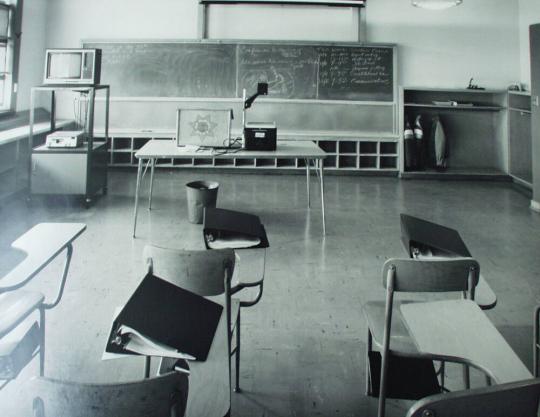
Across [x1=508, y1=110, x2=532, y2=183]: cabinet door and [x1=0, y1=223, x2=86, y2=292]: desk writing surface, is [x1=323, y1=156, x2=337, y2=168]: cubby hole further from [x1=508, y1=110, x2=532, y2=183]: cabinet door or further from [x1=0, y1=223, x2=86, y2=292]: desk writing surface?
[x1=0, y1=223, x2=86, y2=292]: desk writing surface

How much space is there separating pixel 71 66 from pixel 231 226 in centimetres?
371

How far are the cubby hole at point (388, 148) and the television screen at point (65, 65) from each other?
3916mm

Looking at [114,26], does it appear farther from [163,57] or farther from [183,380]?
[183,380]

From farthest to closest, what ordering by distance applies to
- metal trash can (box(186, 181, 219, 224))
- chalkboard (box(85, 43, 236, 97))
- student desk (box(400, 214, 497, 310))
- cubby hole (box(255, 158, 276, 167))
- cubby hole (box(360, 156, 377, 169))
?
1. cubby hole (box(360, 156, 377, 169))
2. cubby hole (box(255, 158, 276, 167))
3. chalkboard (box(85, 43, 236, 97))
4. metal trash can (box(186, 181, 219, 224))
5. student desk (box(400, 214, 497, 310))

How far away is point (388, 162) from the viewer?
23.4 ft

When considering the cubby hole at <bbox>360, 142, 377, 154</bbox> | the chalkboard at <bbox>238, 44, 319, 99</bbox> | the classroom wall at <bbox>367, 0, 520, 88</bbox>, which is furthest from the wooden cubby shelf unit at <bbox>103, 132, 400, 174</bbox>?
the classroom wall at <bbox>367, 0, 520, 88</bbox>

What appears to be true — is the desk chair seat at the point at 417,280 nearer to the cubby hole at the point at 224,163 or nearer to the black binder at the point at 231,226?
the black binder at the point at 231,226

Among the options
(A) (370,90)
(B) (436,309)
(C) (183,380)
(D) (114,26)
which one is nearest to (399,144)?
(A) (370,90)

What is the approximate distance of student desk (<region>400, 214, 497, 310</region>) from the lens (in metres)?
2.04

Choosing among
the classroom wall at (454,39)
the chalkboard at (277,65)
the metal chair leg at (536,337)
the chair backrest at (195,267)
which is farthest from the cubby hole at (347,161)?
the chair backrest at (195,267)

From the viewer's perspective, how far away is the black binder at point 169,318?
1.21 m

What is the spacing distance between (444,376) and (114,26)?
20.8ft

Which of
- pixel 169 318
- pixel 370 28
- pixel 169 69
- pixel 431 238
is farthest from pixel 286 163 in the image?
pixel 169 318

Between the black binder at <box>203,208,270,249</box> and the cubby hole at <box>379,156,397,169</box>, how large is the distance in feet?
16.2
